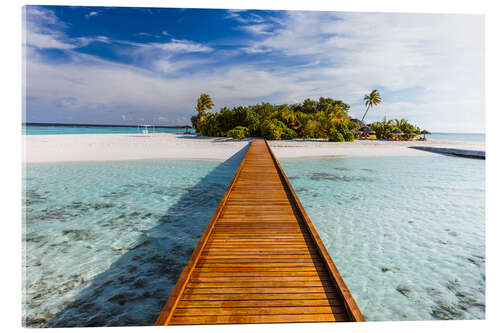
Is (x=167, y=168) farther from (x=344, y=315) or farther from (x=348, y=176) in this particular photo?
(x=344, y=315)

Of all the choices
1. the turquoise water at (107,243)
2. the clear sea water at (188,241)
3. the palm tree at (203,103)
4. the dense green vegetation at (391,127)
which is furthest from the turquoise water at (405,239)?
the palm tree at (203,103)

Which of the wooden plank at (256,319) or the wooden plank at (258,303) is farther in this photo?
the wooden plank at (258,303)

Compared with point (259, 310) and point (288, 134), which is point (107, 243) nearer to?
point (259, 310)

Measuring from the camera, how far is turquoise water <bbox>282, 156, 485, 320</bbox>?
10.9ft

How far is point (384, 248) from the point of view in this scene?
15.4 feet

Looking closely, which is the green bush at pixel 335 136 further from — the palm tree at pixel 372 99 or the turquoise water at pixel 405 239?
the palm tree at pixel 372 99

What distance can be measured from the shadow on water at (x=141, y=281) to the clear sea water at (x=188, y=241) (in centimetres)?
2

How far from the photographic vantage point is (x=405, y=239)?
5074 mm

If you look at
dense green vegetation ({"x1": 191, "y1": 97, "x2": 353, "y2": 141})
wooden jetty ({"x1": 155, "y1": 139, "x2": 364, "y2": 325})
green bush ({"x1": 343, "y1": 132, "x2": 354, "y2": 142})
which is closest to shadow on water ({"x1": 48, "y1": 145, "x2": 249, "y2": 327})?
wooden jetty ({"x1": 155, "y1": 139, "x2": 364, "y2": 325})

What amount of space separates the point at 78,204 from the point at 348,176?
35.4ft

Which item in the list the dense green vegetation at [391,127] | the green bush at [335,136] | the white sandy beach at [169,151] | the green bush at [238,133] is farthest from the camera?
the dense green vegetation at [391,127]

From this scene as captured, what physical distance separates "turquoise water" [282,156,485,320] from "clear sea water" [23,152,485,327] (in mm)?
22

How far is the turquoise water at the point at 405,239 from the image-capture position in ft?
10.9

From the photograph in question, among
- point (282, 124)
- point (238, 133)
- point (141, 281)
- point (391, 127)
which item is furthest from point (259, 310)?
point (391, 127)
